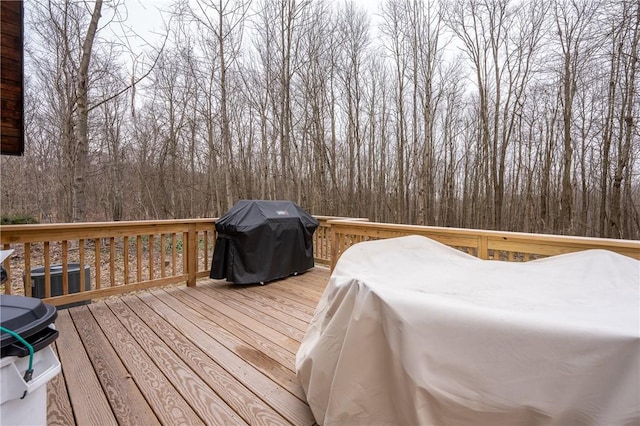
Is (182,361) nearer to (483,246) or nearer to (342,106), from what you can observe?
(483,246)

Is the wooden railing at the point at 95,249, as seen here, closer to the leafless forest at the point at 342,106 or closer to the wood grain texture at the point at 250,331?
the wood grain texture at the point at 250,331

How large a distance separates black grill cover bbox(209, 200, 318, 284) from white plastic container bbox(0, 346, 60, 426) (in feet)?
8.80

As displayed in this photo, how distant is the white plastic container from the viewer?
827 millimetres

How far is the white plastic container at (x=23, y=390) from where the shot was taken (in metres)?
0.83

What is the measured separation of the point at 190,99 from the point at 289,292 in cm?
833

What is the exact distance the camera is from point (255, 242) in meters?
3.79

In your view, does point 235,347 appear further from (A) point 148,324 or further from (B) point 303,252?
(B) point 303,252

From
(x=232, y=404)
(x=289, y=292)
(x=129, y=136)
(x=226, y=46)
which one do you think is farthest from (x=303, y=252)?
(x=129, y=136)

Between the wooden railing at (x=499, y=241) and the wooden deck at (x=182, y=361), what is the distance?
106 centimetres

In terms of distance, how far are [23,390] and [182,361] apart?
1356mm

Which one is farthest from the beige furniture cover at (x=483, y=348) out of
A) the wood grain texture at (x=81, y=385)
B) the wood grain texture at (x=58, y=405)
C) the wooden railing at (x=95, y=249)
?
the wooden railing at (x=95, y=249)

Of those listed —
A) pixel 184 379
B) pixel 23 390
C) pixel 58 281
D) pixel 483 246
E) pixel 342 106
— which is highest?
pixel 342 106

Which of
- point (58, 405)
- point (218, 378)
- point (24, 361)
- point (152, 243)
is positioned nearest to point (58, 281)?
point (152, 243)

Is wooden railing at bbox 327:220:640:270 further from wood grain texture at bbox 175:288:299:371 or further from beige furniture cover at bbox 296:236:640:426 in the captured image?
wood grain texture at bbox 175:288:299:371
